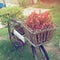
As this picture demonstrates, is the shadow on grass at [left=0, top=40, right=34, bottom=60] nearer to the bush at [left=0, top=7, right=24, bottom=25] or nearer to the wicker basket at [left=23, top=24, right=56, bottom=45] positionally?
the bush at [left=0, top=7, right=24, bottom=25]

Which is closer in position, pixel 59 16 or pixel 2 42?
pixel 2 42

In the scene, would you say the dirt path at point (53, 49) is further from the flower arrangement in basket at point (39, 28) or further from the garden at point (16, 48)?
the flower arrangement in basket at point (39, 28)

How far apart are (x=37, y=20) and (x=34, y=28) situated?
0.13 metres

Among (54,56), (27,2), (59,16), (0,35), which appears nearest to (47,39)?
(54,56)

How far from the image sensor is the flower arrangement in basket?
3336 mm

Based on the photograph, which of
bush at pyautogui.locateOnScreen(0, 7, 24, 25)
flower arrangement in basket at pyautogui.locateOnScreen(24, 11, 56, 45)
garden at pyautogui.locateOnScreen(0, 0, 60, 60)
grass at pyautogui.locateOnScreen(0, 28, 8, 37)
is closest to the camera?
flower arrangement in basket at pyautogui.locateOnScreen(24, 11, 56, 45)

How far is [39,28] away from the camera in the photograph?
3340mm

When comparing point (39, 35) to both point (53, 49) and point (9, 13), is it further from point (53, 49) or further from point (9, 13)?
point (9, 13)

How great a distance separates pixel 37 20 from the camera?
334 centimetres

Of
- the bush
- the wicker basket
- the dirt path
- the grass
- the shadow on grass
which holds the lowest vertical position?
the grass

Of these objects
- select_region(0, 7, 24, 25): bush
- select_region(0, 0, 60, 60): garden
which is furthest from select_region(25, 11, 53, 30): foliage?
select_region(0, 7, 24, 25): bush

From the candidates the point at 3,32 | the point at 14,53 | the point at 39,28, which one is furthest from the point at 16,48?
the point at 39,28

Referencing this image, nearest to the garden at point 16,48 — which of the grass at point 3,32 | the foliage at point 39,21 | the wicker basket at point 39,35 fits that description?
the grass at point 3,32

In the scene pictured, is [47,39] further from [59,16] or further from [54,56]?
[59,16]
